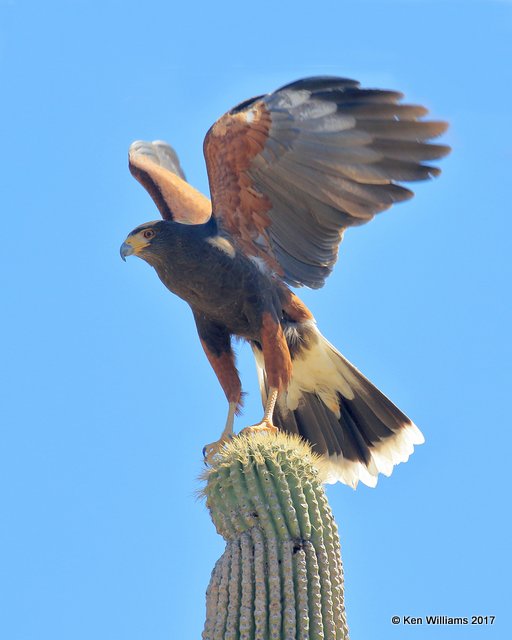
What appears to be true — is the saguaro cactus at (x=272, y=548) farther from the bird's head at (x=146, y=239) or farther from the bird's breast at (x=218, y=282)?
the bird's head at (x=146, y=239)

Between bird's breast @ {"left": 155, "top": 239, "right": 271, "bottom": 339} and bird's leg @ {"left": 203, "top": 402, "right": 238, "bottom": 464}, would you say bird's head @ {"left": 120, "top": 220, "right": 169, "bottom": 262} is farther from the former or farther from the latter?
bird's leg @ {"left": 203, "top": 402, "right": 238, "bottom": 464}

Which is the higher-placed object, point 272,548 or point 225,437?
point 225,437

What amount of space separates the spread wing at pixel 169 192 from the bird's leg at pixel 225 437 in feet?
6.08

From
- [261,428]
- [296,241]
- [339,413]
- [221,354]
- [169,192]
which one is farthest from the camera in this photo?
[169,192]

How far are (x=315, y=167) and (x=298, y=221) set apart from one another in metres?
0.40

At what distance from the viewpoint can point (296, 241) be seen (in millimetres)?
7320

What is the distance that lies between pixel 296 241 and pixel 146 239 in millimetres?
979

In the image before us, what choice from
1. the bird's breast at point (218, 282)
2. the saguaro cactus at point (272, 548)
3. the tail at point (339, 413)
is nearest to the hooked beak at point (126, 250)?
the bird's breast at point (218, 282)

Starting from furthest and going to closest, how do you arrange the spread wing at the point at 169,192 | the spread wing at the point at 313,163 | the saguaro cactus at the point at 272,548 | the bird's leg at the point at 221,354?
1. the spread wing at the point at 169,192
2. the bird's leg at the point at 221,354
3. the spread wing at the point at 313,163
4. the saguaro cactus at the point at 272,548

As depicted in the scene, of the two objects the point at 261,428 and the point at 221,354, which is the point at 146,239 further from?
the point at 261,428

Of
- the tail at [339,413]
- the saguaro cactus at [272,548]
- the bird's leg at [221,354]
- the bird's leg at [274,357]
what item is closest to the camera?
the saguaro cactus at [272,548]

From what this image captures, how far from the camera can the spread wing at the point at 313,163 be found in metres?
6.79

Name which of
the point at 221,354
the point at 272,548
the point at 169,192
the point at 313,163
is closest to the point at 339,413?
the point at 221,354

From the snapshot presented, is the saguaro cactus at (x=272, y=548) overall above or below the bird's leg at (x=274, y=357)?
below
